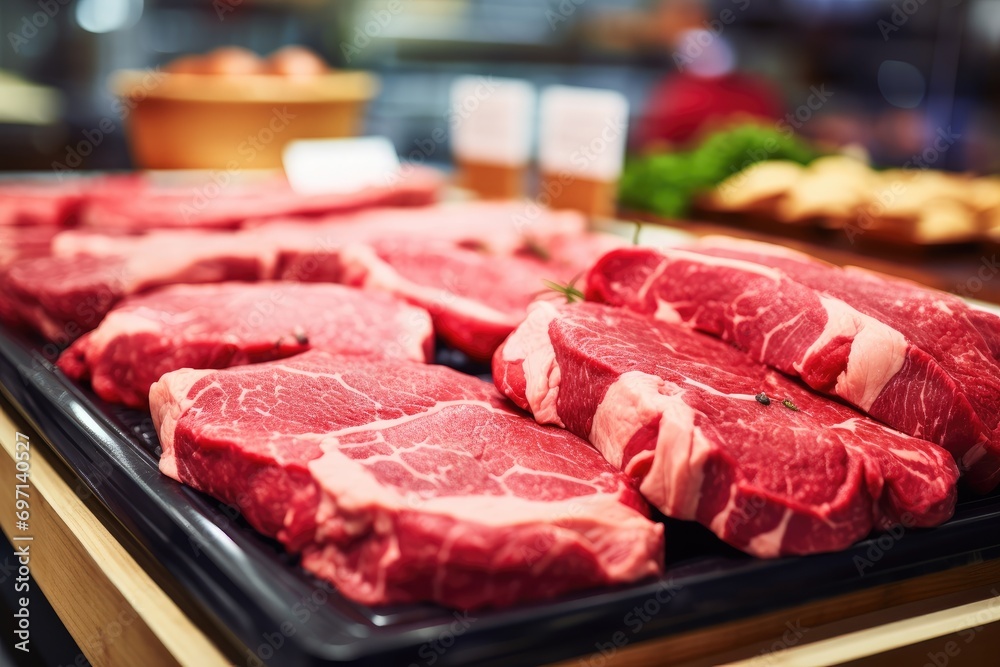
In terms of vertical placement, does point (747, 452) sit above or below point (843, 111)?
below

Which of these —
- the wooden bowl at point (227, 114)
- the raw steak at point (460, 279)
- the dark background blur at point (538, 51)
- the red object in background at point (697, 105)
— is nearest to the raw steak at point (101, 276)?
the raw steak at point (460, 279)

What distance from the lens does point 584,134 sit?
3520 millimetres

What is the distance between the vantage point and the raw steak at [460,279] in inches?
88.4

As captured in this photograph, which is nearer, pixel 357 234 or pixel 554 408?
pixel 554 408

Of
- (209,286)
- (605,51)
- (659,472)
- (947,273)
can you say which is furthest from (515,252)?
(605,51)

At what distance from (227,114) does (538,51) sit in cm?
341

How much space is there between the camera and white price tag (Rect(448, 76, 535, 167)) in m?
3.78

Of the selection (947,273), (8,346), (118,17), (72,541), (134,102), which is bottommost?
(72,541)

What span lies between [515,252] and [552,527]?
5.68 ft

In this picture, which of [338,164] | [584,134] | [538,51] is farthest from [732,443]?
[538,51]

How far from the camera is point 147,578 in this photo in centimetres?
148

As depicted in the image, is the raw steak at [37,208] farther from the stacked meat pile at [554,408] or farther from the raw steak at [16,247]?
the stacked meat pile at [554,408]

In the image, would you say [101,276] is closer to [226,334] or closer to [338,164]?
[226,334]

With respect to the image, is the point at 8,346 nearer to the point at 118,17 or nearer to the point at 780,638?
the point at 780,638
